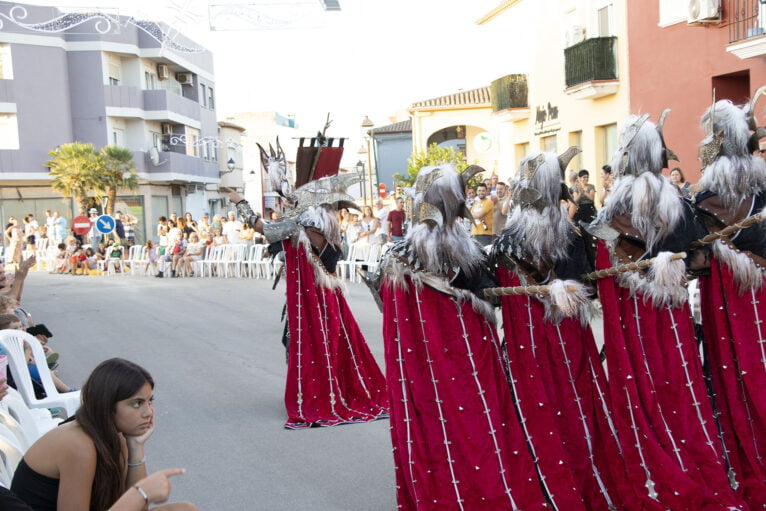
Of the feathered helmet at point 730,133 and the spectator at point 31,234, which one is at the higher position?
the feathered helmet at point 730,133

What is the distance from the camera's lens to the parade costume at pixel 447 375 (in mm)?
4145

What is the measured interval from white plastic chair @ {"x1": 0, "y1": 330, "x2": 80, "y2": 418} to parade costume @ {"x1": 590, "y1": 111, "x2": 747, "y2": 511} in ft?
12.1

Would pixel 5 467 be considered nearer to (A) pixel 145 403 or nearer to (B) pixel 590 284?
(A) pixel 145 403

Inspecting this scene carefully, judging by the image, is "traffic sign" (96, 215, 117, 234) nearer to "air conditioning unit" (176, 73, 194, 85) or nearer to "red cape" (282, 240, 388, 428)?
"red cape" (282, 240, 388, 428)

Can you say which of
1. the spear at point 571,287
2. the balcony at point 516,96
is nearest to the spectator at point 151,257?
the balcony at point 516,96

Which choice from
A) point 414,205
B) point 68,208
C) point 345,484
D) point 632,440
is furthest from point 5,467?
point 68,208

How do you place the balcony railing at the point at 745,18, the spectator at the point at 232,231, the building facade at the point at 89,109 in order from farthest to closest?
the building facade at the point at 89,109 < the spectator at the point at 232,231 < the balcony railing at the point at 745,18

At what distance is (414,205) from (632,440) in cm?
179

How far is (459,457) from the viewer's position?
13.8 ft

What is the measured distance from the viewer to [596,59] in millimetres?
19062

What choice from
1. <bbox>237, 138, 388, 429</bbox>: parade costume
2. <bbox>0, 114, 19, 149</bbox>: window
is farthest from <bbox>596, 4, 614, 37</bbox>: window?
<bbox>0, 114, 19, 149</bbox>: window

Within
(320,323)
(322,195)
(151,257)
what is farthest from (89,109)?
(320,323)

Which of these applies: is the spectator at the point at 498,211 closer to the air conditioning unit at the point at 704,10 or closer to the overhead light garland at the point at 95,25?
the air conditioning unit at the point at 704,10

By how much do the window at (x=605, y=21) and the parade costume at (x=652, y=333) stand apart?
16208 mm
